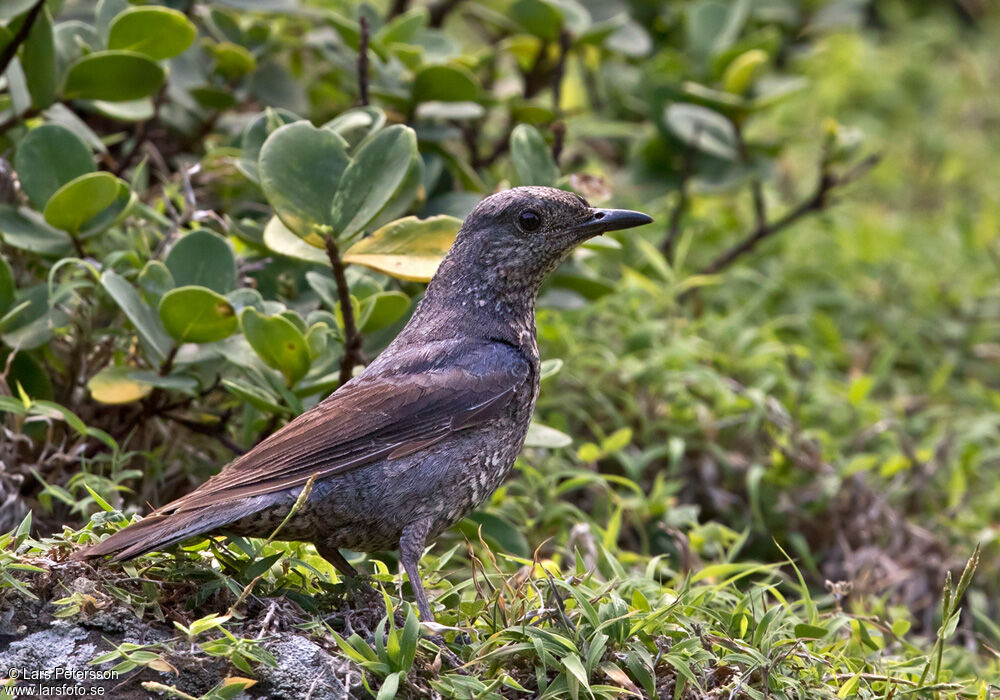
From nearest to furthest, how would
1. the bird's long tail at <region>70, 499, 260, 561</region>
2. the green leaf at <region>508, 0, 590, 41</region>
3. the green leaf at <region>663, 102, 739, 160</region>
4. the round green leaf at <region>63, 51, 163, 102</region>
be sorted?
the bird's long tail at <region>70, 499, 260, 561</region>, the round green leaf at <region>63, 51, 163, 102</region>, the green leaf at <region>508, 0, 590, 41</region>, the green leaf at <region>663, 102, 739, 160</region>

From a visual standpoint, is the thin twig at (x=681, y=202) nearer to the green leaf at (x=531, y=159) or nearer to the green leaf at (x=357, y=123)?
the green leaf at (x=531, y=159)

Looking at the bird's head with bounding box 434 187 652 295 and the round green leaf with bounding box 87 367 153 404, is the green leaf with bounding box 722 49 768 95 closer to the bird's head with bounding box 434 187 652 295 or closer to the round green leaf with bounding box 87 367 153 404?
the bird's head with bounding box 434 187 652 295

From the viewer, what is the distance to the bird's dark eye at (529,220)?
11.4 ft

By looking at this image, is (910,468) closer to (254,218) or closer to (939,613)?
(939,613)

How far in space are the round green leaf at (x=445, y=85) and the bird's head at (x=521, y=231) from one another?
123 cm

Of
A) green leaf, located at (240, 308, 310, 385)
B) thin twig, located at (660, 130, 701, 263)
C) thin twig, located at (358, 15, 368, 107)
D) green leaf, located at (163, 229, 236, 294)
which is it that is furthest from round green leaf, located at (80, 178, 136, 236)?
thin twig, located at (660, 130, 701, 263)

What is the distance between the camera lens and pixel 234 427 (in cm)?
390

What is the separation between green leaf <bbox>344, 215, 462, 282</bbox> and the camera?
3549 millimetres

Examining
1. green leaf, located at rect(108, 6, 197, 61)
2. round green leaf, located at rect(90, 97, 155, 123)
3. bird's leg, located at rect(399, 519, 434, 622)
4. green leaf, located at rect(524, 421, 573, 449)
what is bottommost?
green leaf, located at rect(524, 421, 573, 449)

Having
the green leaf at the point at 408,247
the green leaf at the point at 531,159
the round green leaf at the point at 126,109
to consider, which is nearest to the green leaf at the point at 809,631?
the green leaf at the point at 408,247

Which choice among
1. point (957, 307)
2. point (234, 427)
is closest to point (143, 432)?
point (234, 427)

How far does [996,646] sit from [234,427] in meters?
2.92

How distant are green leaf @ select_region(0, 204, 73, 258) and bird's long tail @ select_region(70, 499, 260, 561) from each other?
142cm

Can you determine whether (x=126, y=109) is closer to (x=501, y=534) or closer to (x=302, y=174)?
(x=302, y=174)
